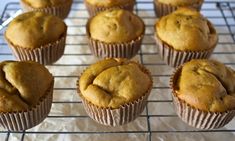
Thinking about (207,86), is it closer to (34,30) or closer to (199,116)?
(199,116)

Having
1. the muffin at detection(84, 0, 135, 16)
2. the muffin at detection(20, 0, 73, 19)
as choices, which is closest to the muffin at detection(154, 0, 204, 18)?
the muffin at detection(84, 0, 135, 16)

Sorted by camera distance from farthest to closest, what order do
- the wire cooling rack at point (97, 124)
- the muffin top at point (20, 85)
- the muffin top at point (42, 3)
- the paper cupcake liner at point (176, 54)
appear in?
1. the muffin top at point (42, 3)
2. the paper cupcake liner at point (176, 54)
3. the wire cooling rack at point (97, 124)
4. the muffin top at point (20, 85)

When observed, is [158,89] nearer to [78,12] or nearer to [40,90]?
[40,90]

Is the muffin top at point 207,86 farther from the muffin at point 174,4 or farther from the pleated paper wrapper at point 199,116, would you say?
the muffin at point 174,4

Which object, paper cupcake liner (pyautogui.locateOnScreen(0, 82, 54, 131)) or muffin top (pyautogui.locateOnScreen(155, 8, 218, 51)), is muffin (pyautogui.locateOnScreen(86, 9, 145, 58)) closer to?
muffin top (pyautogui.locateOnScreen(155, 8, 218, 51))

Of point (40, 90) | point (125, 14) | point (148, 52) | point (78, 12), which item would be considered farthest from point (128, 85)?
point (78, 12)

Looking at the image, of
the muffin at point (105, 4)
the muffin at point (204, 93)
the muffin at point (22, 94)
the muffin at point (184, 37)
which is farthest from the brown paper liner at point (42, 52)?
the muffin at point (204, 93)

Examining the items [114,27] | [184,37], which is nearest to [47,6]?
[114,27]
